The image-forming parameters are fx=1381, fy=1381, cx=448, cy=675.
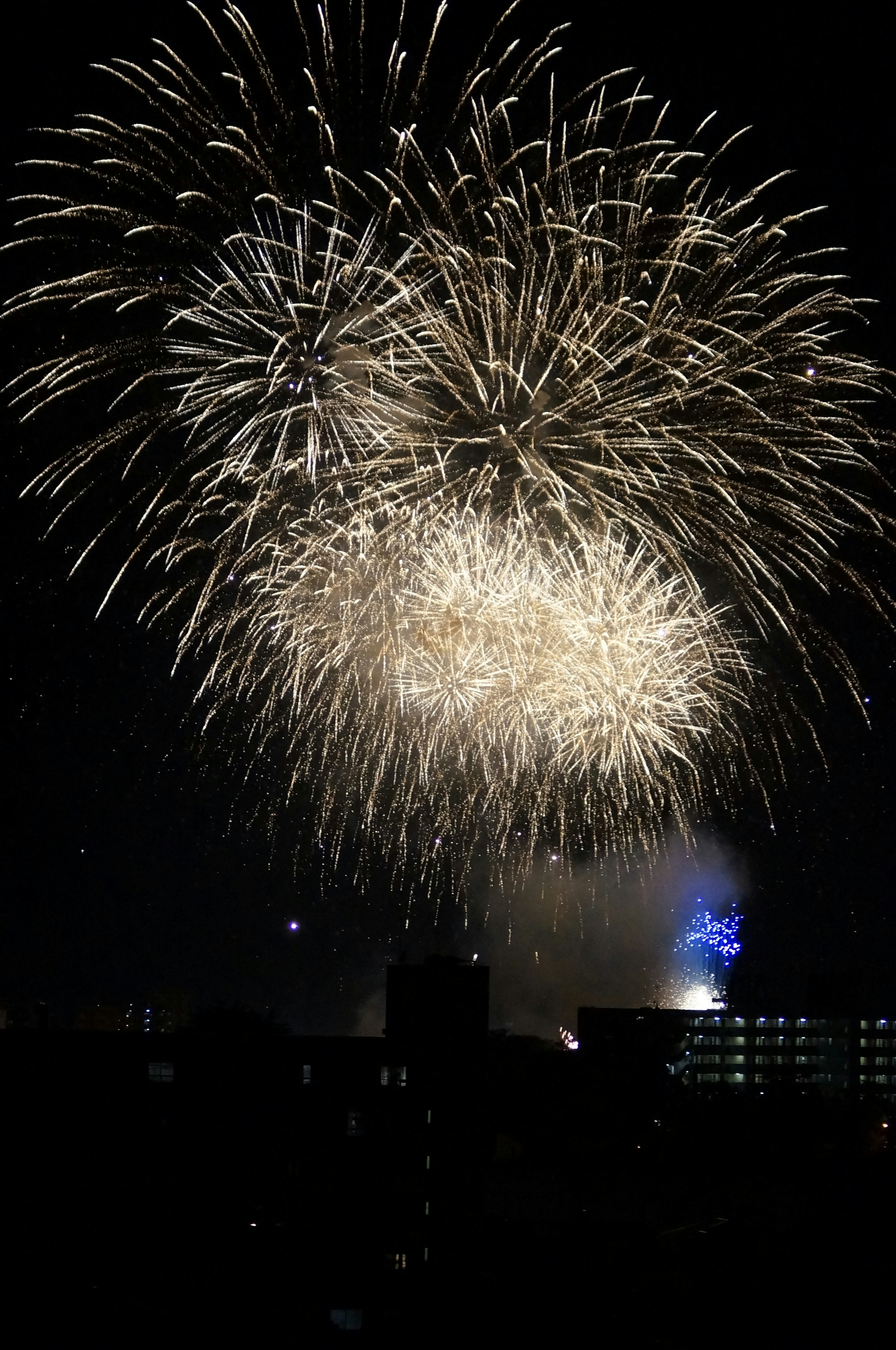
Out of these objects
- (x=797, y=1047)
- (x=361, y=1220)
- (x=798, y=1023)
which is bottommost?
(x=361, y=1220)

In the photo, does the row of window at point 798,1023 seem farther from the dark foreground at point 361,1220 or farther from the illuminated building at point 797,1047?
the dark foreground at point 361,1220

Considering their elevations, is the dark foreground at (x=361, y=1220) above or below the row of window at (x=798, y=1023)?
below

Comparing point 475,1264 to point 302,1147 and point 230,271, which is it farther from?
point 230,271

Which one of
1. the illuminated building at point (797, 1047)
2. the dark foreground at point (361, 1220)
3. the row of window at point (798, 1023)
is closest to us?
the dark foreground at point (361, 1220)

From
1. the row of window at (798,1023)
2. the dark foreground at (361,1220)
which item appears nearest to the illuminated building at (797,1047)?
the row of window at (798,1023)

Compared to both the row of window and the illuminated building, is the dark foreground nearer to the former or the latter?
the row of window

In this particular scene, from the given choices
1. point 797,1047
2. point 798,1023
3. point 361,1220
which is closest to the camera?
point 361,1220

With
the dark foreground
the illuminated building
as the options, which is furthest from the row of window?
the dark foreground

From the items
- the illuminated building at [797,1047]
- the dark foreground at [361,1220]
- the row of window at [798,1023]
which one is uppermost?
the row of window at [798,1023]

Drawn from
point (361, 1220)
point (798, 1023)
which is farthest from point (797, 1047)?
point (361, 1220)

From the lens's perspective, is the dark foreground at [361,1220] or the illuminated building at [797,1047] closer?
the dark foreground at [361,1220]

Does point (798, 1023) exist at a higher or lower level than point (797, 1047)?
higher

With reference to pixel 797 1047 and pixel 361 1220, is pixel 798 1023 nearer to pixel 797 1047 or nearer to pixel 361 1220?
pixel 797 1047
